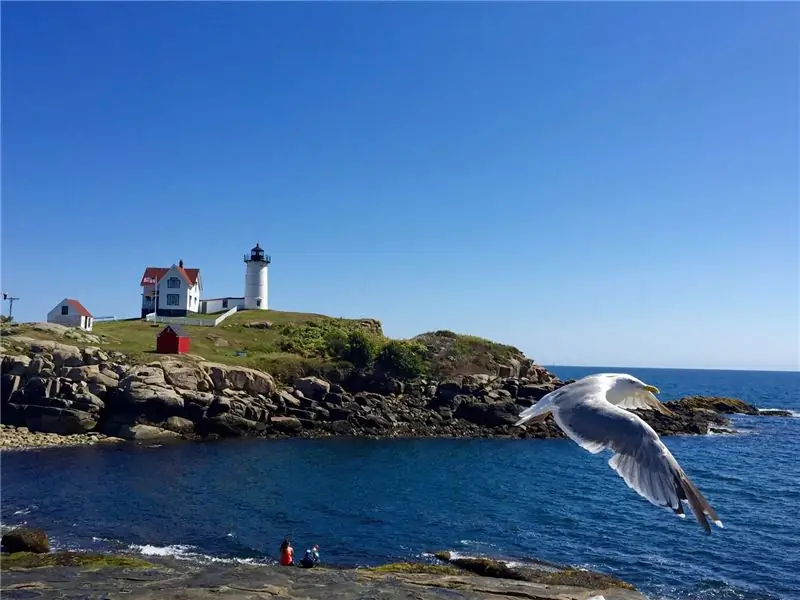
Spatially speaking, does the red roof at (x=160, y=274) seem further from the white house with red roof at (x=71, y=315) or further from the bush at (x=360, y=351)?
the bush at (x=360, y=351)

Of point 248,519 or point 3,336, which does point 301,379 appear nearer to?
point 3,336

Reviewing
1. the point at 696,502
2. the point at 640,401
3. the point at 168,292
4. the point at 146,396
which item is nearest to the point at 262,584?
the point at 640,401

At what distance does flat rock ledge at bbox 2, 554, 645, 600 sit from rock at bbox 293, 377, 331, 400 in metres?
30.8

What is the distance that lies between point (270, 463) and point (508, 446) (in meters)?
17.5

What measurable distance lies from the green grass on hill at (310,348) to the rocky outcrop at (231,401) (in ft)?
5.67

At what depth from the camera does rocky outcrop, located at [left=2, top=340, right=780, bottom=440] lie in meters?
40.7

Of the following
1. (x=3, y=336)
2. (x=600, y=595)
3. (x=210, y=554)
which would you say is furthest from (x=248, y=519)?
(x=3, y=336)

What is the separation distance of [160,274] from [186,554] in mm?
54943

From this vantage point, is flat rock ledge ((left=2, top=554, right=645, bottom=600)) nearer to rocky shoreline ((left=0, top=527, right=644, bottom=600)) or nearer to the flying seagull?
rocky shoreline ((left=0, top=527, right=644, bottom=600))

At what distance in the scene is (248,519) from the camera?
25.5 m

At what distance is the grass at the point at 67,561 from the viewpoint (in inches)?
705

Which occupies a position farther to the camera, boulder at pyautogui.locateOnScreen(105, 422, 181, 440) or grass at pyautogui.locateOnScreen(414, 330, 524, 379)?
grass at pyautogui.locateOnScreen(414, 330, 524, 379)

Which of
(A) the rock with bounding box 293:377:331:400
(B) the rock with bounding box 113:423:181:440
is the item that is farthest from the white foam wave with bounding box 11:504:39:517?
(A) the rock with bounding box 293:377:331:400

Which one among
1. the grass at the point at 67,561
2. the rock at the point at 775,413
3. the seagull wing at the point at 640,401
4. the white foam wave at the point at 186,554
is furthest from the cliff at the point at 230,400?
the seagull wing at the point at 640,401
